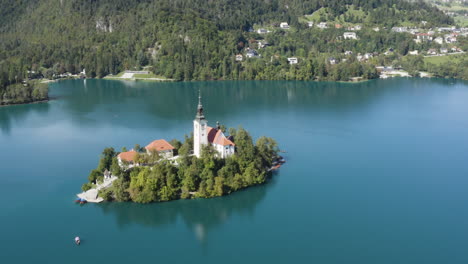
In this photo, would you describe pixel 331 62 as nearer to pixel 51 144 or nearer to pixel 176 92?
pixel 176 92

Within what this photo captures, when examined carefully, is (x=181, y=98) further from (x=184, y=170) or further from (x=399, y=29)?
(x=399, y=29)

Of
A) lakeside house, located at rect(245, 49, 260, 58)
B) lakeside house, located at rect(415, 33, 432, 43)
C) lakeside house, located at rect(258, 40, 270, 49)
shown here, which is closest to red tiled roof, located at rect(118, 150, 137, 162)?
lakeside house, located at rect(245, 49, 260, 58)

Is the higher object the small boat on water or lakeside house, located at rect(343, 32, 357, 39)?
lakeside house, located at rect(343, 32, 357, 39)

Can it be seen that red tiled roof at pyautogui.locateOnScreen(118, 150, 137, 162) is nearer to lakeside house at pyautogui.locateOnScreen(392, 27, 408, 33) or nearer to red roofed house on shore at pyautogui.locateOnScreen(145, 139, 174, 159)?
red roofed house on shore at pyautogui.locateOnScreen(145, 139, 174, 159)

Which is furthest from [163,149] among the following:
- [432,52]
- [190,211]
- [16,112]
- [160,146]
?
[432,52]

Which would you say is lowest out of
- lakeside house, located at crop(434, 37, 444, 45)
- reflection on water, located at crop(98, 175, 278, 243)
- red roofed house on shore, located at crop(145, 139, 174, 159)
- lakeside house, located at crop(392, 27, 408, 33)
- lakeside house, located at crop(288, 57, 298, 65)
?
reflection on water, located at crop(98, 175, 278, 243)

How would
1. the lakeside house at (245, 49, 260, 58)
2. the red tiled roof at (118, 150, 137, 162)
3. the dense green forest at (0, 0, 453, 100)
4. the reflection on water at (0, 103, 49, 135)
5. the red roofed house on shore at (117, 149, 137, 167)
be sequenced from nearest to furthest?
the red roofed house on shore at (117, 149, 137, 167)
the red tiled roof at (118, 150, 137, 162)
the reflection on water at (0, 103, 49, 135)
the dense green forest at (0, 0, 453, 100)
the lakeside house at (245, 49, 260, 58)
